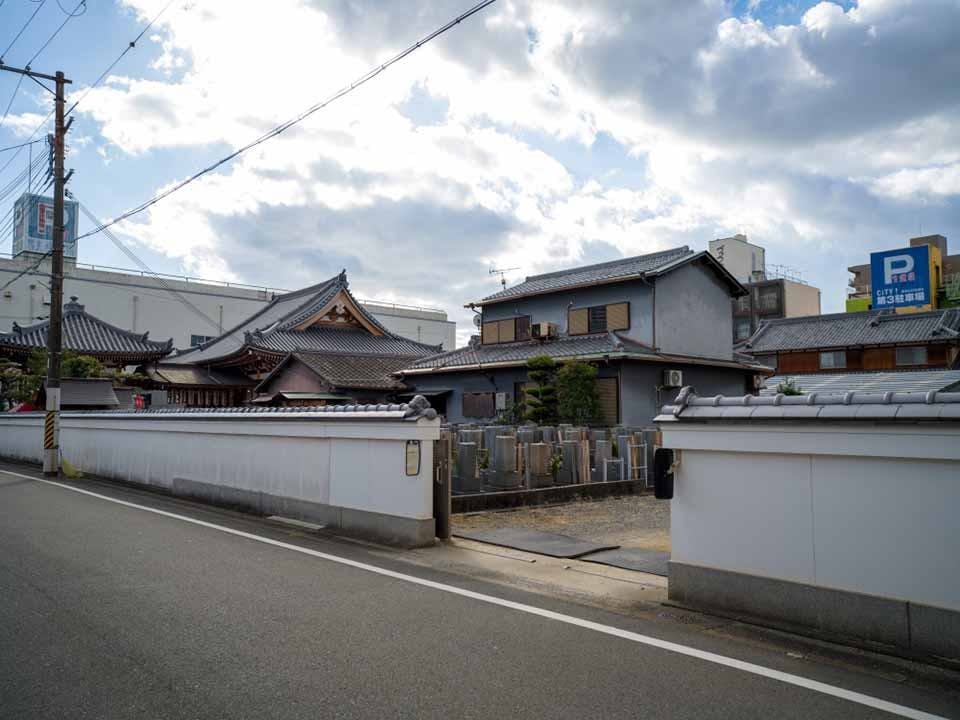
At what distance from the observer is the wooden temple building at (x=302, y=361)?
29812 mm

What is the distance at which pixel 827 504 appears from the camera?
584 cm

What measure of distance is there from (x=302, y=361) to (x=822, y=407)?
25705 millimetres

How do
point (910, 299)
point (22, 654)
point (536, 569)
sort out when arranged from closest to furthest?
point (22, 654) → point (536, 569) → point (910, 299)

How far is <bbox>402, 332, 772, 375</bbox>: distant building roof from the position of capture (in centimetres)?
2474

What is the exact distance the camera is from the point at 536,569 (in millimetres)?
8578

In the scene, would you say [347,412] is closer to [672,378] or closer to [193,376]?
[672,378]

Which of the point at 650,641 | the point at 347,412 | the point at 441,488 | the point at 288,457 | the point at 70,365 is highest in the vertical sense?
the point at 70,365

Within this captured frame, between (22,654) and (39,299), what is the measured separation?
51.7m

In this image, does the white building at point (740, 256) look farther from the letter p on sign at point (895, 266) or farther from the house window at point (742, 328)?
the letter p on sign at point (895, 266)

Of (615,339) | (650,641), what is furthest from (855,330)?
(650,641)

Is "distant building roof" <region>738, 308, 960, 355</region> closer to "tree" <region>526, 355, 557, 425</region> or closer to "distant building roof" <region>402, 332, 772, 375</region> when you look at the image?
"distant building roof" <region>402, 332, 772, 375</region>

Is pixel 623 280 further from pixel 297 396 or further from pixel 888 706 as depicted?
pixel 888 706

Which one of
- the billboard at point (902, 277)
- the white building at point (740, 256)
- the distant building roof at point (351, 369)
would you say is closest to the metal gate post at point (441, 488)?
the distant building roof at point (351, 369)

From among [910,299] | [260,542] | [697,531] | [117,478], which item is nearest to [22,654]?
[260,542]
